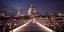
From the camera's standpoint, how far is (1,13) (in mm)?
138500

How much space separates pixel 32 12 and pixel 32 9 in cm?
558

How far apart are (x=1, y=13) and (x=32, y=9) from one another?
125 feet

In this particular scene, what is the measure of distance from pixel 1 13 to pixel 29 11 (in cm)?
3390

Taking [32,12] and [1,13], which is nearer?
[1,13]

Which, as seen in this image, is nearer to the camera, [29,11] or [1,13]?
[1,13]

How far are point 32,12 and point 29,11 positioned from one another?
4.42m

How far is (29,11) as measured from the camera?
154 metres

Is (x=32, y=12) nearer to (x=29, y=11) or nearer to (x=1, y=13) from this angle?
(x=29, y=11)

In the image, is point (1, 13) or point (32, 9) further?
point (32, 9)

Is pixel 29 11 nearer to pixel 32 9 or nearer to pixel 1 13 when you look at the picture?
pixel 32 9

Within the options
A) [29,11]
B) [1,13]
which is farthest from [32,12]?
[1,13]

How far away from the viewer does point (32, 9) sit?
15625 cm

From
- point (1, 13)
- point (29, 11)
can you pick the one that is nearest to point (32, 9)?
point (29, 11)
